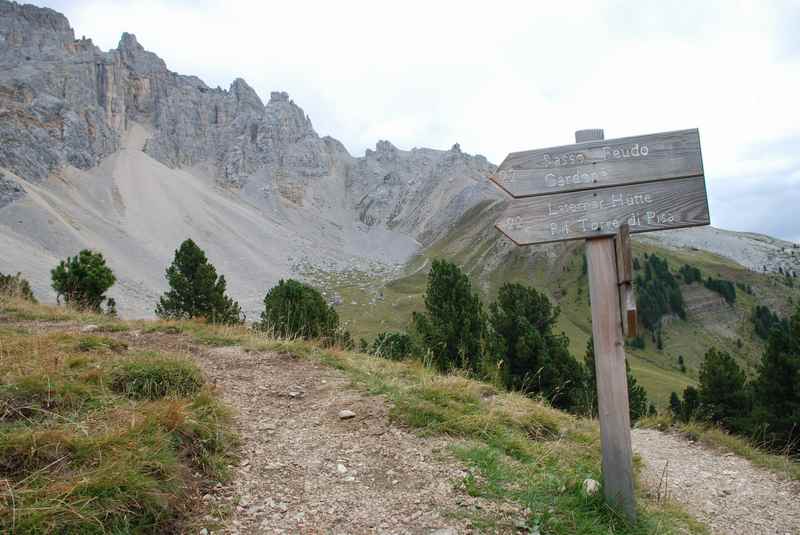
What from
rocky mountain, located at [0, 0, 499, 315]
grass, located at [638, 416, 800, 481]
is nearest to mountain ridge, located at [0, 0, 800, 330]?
rocky mountain, located at [0, 0, 499, 315]

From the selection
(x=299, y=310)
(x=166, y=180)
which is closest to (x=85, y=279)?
(x=299, y=310)

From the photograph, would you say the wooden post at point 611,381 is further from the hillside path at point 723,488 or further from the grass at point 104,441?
the grass at point 104,441

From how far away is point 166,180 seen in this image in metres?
122

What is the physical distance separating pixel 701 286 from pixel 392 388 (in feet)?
488

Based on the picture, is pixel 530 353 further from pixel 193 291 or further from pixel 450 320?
pixel 193 291

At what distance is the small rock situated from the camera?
15.2ft

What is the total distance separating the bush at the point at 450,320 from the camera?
16.2 m

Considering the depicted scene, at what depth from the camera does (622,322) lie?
4535 mm

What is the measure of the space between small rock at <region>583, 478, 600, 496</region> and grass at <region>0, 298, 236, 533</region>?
354 cm

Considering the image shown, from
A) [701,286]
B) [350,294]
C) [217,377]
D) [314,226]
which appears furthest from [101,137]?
[701,286]

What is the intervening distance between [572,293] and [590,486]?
127 metres

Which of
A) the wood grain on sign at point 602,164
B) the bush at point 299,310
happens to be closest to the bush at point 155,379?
the wood grain on sign at point 602,164

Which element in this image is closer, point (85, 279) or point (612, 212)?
point (612, 212)

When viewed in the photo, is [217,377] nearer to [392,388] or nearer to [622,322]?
[392,388]
